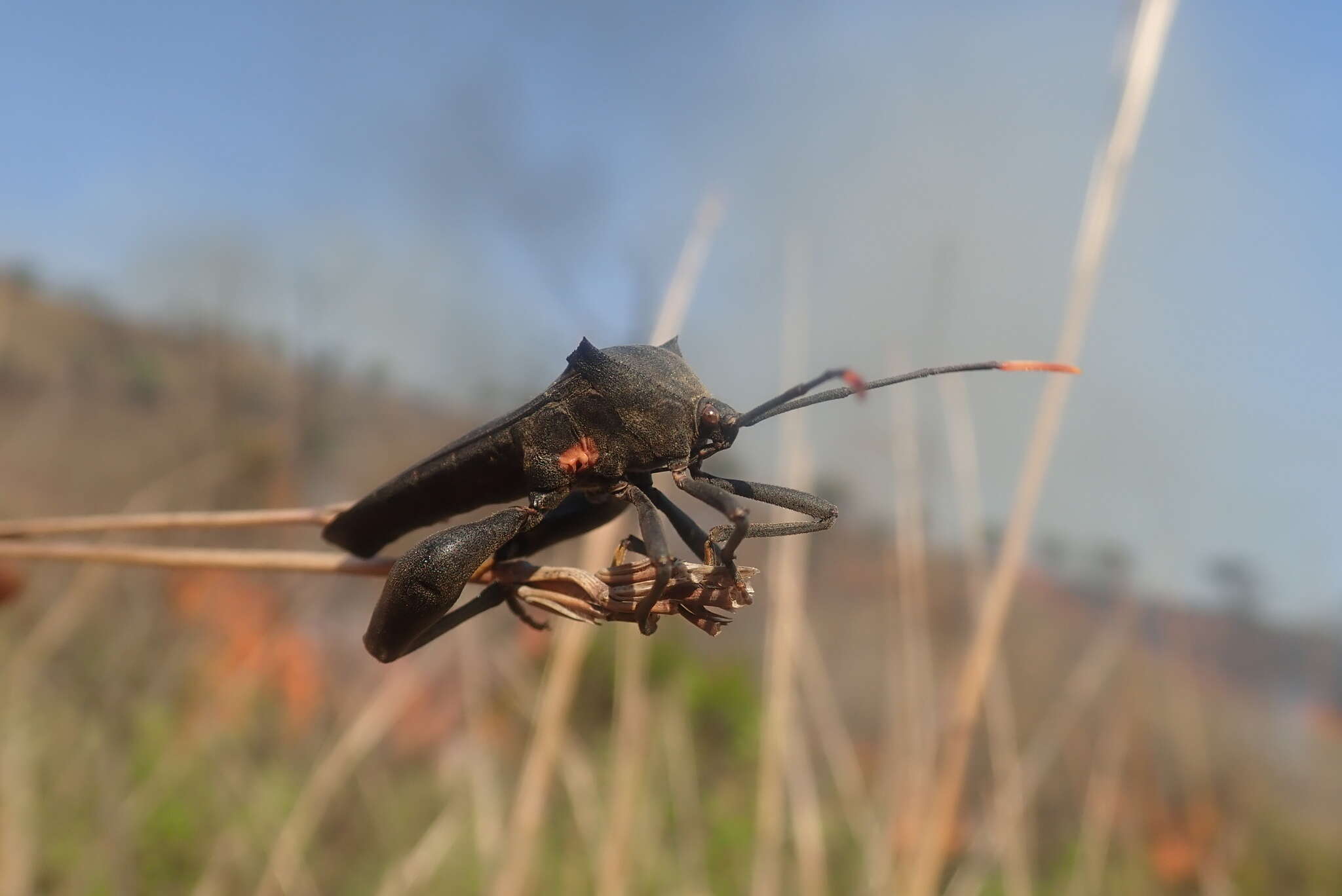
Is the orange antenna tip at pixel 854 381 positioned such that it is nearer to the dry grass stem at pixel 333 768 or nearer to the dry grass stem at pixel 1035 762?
the dry grass stem at pixel 333 768

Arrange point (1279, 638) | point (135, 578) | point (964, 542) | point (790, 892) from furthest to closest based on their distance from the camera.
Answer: point (1279, 638) → point (790, 892) → point (135, 578) → point (964, 542)

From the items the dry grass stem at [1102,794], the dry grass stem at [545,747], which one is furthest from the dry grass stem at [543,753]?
the dry grass stem at [1102,794]

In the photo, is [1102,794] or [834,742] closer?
[834,742]

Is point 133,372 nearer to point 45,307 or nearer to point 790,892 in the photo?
point 45,307

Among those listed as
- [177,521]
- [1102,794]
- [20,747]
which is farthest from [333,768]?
[1102,794]

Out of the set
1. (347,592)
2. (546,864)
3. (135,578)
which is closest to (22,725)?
(135,578)

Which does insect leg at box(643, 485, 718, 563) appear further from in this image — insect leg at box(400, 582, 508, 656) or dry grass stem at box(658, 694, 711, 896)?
dry grass stem at box(658, 694, 711, 896)

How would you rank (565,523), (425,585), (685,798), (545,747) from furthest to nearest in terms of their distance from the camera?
(685,798) → (545,747) → (565,523) → (425,585)

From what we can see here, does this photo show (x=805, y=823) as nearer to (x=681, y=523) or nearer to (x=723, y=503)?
(x=681, y=523)
